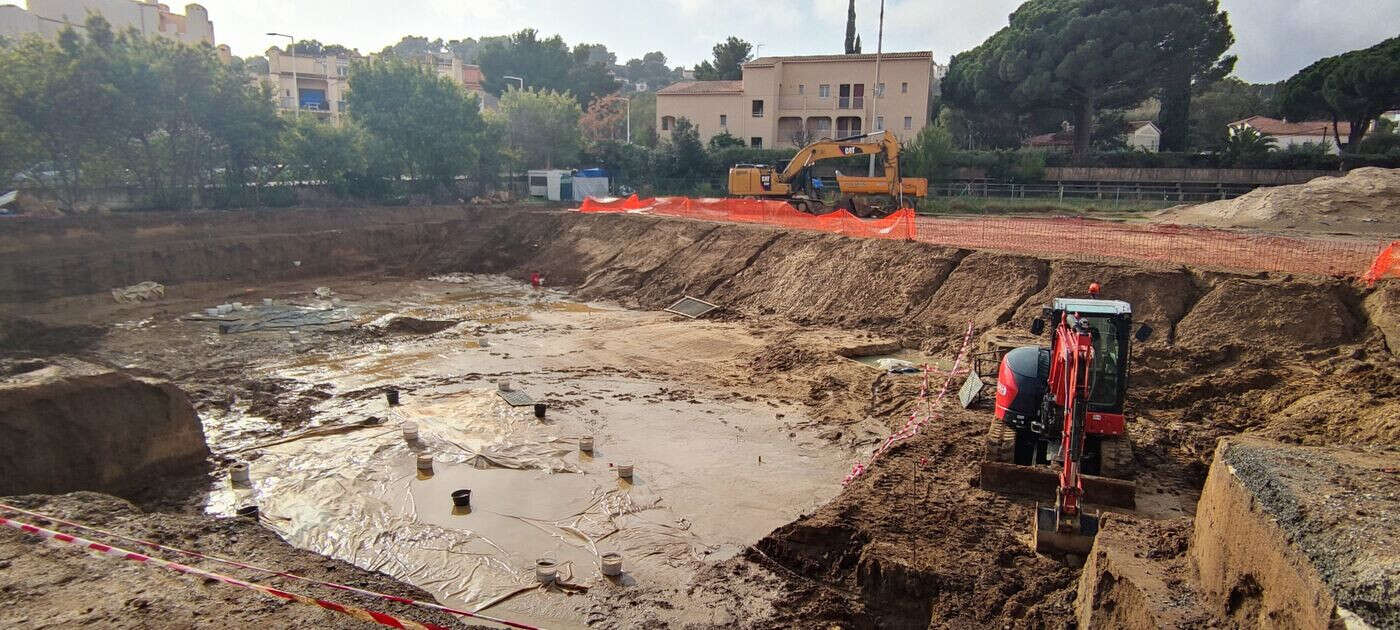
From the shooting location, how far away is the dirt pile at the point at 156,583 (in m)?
5.92

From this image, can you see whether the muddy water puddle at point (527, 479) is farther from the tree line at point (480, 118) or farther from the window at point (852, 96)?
the window at point (852, 96)

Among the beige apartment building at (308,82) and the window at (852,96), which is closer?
the window at (852,96)

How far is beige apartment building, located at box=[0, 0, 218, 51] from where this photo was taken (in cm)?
4916

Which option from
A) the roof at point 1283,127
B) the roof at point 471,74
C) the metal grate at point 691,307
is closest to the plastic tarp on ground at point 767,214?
the metal grate at point 691,307

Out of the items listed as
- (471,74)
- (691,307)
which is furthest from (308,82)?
(691,307)

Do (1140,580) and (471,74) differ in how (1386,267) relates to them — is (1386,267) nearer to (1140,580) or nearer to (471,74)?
(1140,580)

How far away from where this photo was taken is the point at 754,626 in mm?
7043

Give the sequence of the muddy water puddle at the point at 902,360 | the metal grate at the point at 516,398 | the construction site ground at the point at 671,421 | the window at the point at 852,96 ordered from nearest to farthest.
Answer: the construction site ground at the point at 671,421
the metal grate at the point at 516,398
the muddy water puddle at the point at 902,360
the window at the point at 852,96

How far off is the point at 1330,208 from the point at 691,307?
67.1 feet

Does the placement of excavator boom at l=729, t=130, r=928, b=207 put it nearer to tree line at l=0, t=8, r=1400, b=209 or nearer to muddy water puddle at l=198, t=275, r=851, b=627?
tree line at l=0, t=8, r=1400, b=209

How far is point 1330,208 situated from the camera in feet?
80.2

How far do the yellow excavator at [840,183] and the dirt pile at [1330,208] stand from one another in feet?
32.5

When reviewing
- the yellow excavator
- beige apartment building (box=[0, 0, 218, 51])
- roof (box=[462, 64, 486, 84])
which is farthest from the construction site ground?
roof (box=[462, 64, 486, 84])

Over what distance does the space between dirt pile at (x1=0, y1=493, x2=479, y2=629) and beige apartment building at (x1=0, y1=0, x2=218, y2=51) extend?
50.6 m
